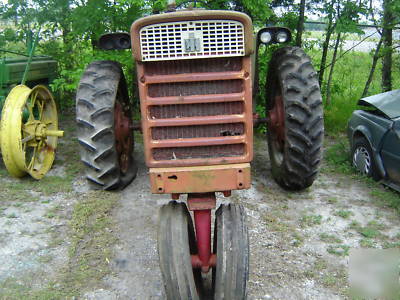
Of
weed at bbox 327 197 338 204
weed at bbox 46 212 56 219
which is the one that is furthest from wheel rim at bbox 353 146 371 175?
weed at bbox 46 212 56 219

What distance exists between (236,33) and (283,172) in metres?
2.52

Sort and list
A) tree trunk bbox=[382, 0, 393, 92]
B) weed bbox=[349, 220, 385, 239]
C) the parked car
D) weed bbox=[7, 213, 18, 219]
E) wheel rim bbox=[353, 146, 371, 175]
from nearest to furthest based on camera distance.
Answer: weed bbox=[349, 220, 385, 239]
weed bbox=[7, 213, 18, 219]
the parked car
wheel rim bbox=[353, 146, 371, 175]
tree trunk bbox=[382, 0, 393, 92]

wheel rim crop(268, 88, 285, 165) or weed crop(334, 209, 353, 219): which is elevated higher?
wheel rim crop(268, 88, 285, 165)

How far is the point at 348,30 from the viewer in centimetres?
728

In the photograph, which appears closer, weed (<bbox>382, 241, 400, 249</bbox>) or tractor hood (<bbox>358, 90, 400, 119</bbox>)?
weed (<bbox>382, 241, 400, 249</bbox>)

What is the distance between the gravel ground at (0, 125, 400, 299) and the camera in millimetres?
3850

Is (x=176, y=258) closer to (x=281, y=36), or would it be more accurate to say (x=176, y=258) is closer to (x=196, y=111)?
(x=196, y=111)

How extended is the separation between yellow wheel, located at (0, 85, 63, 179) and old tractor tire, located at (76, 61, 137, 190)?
37.4 inches

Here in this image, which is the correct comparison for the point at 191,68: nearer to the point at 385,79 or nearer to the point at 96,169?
the point at 96,169

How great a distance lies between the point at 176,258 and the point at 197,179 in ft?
1.78

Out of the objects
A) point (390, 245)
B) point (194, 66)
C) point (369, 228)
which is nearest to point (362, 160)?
point (369, 228)

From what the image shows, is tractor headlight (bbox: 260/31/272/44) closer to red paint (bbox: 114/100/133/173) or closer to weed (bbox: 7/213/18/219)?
red paint (bbox: 114/100/133/173)

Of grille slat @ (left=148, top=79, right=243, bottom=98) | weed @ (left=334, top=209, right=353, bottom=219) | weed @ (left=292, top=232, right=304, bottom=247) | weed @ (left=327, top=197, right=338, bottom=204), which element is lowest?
weed @ (left=334, top=209, right=353, bottom=219)

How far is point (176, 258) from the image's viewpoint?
10.5 ft
